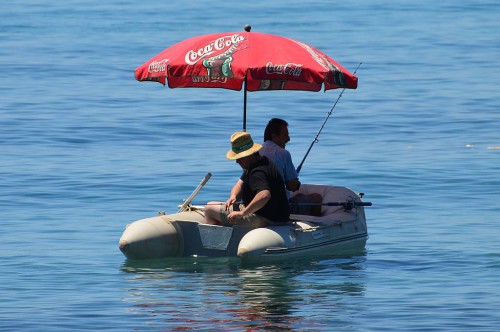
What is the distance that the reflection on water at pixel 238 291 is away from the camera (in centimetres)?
1256

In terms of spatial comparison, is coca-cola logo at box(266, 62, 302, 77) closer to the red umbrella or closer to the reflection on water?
the red umbrella

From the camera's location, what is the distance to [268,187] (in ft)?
47.0

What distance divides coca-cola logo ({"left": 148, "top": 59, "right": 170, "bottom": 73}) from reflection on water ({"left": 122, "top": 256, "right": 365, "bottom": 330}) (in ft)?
6.74

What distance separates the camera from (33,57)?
3981 cm

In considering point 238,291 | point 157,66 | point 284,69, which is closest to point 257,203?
point 238,291

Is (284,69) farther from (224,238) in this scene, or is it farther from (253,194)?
(224,238)

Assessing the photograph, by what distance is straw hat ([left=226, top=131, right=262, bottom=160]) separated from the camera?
14.2 meters

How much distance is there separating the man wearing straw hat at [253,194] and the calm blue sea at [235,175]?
542 mm

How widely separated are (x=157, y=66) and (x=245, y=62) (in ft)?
3.34

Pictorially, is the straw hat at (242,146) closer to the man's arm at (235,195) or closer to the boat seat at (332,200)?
the man's arm at (235,195)

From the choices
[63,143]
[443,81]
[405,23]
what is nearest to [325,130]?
[63,143]

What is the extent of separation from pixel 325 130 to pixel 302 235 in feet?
41.6

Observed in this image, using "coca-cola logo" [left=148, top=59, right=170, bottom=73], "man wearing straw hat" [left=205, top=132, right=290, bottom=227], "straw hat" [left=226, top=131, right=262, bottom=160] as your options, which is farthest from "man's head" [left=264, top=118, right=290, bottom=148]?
"coca-cola logo" [left=148, top=59, right=170, bottom=73]

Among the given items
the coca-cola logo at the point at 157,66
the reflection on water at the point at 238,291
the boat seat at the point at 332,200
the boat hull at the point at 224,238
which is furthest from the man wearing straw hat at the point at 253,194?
the coca-cola logo at the point at 157,66
